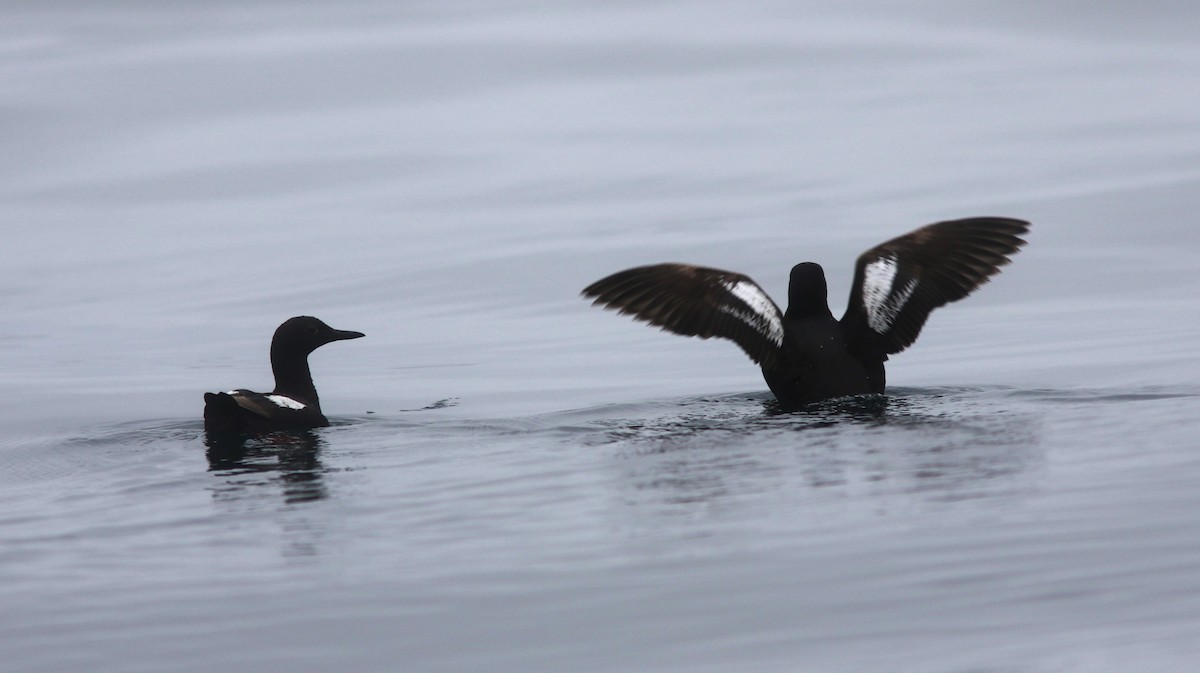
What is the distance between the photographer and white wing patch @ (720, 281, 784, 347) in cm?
928

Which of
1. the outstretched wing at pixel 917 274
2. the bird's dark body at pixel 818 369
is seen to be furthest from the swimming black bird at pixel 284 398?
the outstretched wing at pixel 917 274

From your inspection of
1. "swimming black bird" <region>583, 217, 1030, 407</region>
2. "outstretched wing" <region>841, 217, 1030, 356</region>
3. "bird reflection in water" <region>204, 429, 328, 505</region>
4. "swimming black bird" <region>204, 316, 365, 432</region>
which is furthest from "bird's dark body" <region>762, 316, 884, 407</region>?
"swimming black bird" <region>204, 316, 365, 432</region>

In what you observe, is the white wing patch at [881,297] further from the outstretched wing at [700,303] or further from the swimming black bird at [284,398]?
the swimming black bird at [284,398]

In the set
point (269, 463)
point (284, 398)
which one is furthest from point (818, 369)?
point (284, 398)

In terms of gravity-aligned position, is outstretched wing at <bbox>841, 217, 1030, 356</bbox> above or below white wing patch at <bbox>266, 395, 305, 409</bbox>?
above

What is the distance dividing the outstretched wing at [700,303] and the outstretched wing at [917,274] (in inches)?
19.6

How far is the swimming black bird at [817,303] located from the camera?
9.34 metres

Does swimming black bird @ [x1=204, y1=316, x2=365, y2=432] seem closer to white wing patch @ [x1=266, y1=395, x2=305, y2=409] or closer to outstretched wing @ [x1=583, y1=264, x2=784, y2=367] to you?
white wing patch @ [x1=266, y1=395, x2=305, y2=409]

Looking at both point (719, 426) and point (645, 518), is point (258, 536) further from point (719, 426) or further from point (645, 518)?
point (719, 426)

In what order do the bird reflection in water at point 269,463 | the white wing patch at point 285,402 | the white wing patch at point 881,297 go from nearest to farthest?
the bird reflection in water at point 269,463, the white wing patch at point 881,297, the white wing patch at point 285,402

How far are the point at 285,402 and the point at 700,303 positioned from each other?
8.31 ft

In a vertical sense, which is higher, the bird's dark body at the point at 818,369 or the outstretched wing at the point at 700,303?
the outstretched wing at the point at 700,303

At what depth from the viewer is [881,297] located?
9.42 metres

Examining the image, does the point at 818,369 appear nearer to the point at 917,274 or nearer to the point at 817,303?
the point at 817,303
